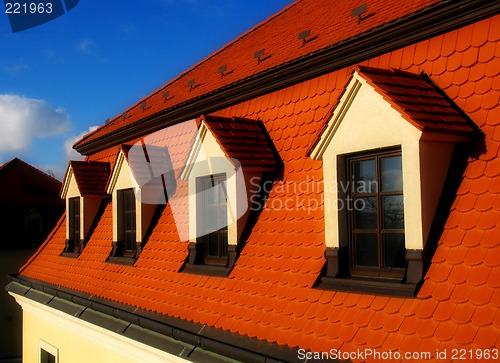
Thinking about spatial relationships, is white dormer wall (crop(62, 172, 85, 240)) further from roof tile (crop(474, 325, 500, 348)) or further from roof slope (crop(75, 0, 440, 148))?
roof tile (crop(474, 325, 500, 348))

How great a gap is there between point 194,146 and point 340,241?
2.83 meters

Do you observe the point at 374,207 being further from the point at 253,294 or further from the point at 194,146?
the point at 194,146

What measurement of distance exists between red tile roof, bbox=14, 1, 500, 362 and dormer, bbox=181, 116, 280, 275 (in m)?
0.20

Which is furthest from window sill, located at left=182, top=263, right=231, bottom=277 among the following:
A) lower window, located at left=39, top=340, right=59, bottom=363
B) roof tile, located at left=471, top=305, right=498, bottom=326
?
lower window, located at left=39, top=340, right=59, bottom=363

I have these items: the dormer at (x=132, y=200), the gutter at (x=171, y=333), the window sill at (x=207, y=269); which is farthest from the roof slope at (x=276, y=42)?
the gutter at (x=171, y=333)

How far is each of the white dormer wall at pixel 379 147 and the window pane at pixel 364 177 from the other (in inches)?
5.0

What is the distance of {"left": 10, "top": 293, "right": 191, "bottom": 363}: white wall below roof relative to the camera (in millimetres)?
7555

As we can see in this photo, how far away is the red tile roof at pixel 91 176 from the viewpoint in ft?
36.3

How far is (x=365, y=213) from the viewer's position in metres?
5.06

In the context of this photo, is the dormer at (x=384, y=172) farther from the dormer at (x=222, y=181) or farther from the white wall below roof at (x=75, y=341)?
the white wall below roof at (x=75, y=341)

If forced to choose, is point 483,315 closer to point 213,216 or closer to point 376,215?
point 376,215

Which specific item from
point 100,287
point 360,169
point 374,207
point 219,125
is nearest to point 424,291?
point 374,207

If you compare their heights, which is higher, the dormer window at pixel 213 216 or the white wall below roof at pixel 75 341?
the dormer window at pixel 213 216

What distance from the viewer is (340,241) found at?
514 cm
